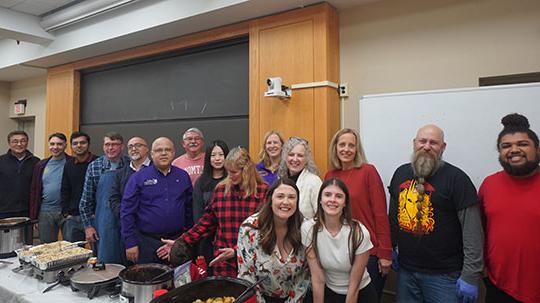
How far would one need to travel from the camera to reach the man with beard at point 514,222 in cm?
163

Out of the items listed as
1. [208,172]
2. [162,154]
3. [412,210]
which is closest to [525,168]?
[412,210]

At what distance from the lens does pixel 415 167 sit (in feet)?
6.45

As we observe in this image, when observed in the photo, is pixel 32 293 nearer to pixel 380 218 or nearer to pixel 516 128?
pixel 380 218

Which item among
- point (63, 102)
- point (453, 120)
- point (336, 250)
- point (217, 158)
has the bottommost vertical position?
point (336, 250)

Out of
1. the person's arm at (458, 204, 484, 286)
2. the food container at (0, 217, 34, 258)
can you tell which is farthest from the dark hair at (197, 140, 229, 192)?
the person's arm at (458, 204, 484, 286)

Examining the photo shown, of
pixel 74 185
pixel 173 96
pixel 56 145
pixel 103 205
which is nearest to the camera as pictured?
pixel 103 205

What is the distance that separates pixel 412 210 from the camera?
6.32 feet

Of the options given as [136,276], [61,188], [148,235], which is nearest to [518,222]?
[136,276]

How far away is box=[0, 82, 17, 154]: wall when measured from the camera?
6676 mm

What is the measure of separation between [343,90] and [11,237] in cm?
285

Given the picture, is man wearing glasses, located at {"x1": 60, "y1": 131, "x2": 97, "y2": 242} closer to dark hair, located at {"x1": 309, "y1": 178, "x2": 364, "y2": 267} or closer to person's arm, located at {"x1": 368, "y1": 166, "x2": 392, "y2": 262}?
dark hair, located at {"x1": 309, "y1": 178, "x2": 364, "y2": 267}

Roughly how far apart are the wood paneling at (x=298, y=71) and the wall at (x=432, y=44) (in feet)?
0.62

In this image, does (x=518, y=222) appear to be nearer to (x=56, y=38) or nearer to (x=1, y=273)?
(x=1, y=273)

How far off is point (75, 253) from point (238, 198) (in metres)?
1.03
